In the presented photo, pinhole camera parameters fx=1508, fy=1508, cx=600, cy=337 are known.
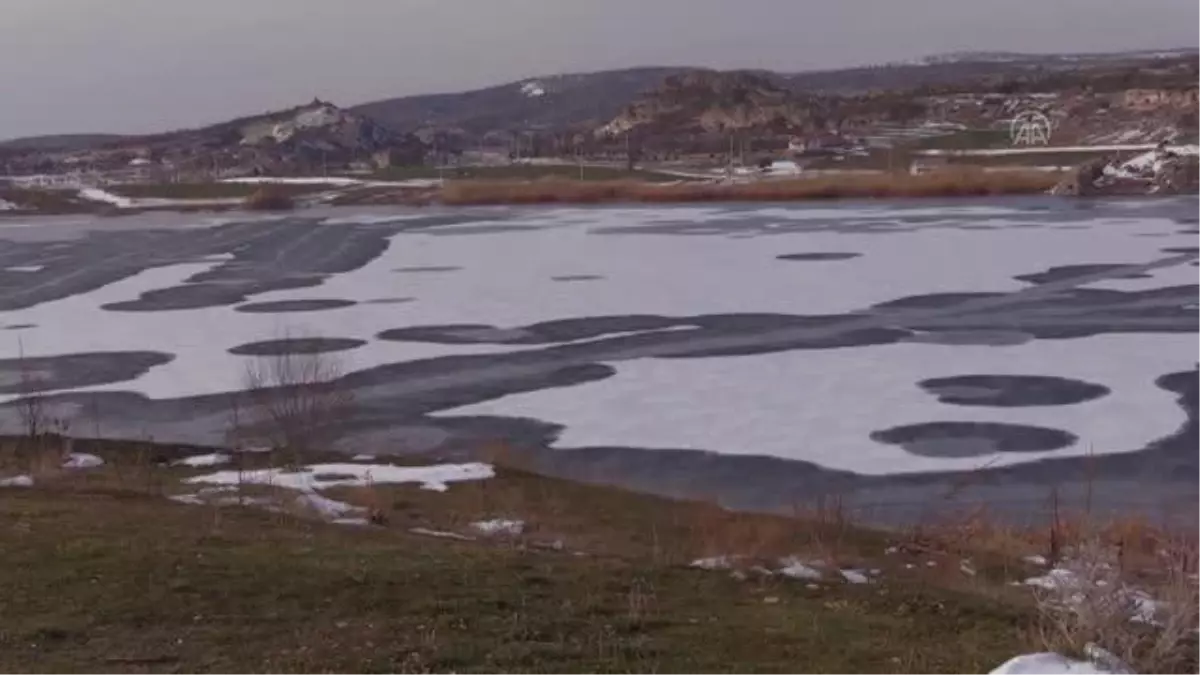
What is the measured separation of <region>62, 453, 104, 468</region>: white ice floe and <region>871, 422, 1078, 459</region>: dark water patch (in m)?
7.49

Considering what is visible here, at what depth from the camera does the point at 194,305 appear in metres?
26.5

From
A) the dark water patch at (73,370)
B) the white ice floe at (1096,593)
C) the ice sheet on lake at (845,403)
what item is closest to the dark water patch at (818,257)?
the ice sheet on lake at (845,403)

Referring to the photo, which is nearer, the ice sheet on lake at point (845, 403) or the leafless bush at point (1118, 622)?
the leafless bush at point (1118, 622)

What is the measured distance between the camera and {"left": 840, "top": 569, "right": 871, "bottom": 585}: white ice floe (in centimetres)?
875

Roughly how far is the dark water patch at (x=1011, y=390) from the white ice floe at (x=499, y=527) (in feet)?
20.4

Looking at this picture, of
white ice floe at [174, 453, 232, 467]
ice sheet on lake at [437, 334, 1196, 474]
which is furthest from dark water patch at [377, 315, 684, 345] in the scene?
white ice floe at [174, 453, 232, 467]

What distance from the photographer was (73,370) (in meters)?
19.9

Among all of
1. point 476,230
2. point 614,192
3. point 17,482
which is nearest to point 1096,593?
point 17,482

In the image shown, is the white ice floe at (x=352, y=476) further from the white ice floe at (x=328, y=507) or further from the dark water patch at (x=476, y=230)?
the dark water patch at (x=476, y=230)

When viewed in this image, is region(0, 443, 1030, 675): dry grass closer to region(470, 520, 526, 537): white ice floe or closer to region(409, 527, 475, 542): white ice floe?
region(409, 527, 475, 542): white ice floe

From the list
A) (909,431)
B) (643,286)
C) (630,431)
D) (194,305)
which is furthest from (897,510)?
(194,305)

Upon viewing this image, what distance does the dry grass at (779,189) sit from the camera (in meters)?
53.4

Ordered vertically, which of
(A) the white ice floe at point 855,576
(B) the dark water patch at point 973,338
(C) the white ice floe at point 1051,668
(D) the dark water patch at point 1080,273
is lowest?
(B) the dark water patch at point 973,338

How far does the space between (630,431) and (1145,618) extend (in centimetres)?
889
